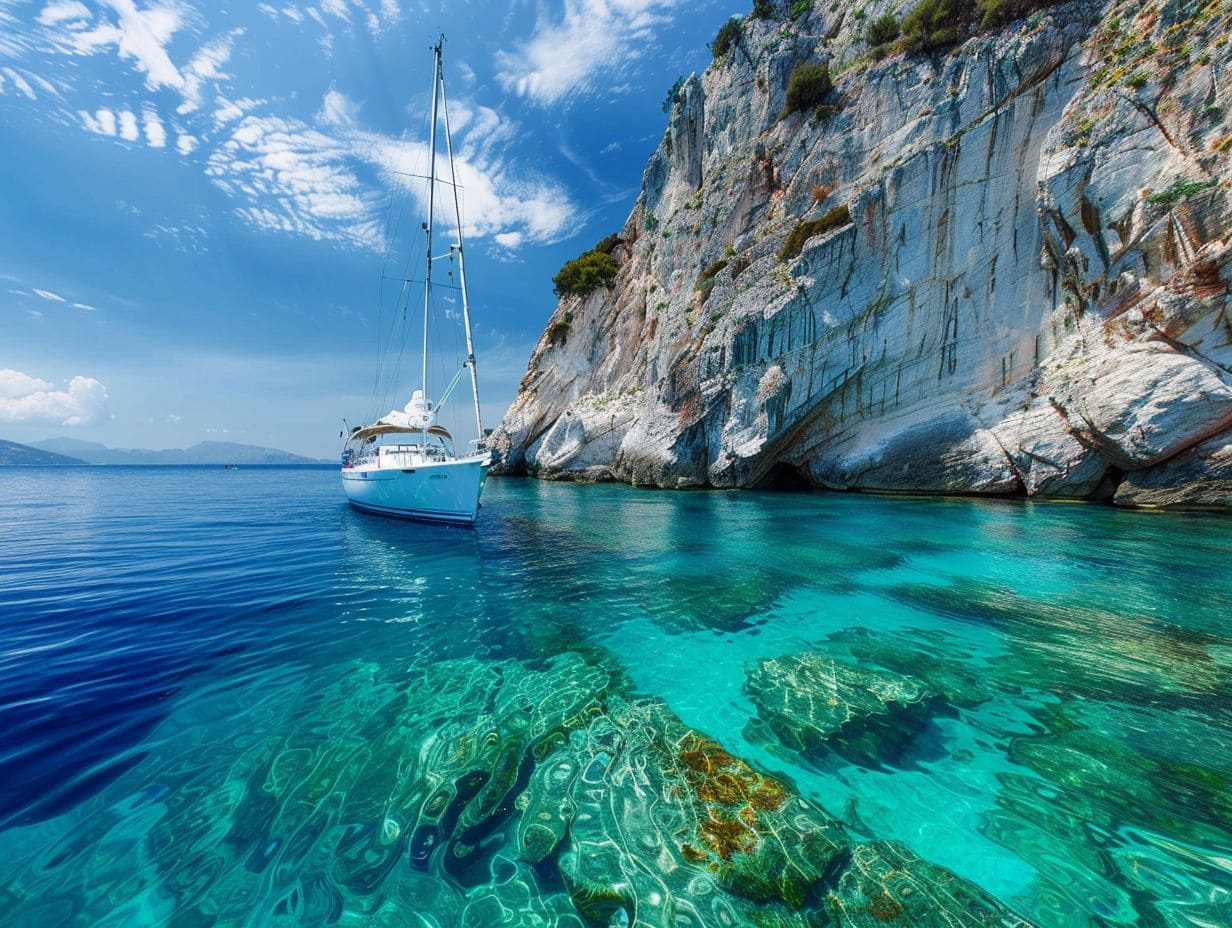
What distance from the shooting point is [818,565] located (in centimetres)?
1005

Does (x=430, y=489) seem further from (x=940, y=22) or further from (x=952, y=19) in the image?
(x=952, y=19)

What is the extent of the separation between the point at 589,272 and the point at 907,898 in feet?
139

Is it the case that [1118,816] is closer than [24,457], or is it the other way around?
[1118,816]

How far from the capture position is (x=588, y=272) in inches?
1570

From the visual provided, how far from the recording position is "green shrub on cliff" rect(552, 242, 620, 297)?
39.9 m

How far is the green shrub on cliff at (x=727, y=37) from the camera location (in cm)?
3177

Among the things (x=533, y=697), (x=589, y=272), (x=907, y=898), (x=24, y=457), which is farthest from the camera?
(x=24, y=457)

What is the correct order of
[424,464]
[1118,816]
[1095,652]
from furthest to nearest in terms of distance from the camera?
[424,464]
[1095,652]
[1118,816]

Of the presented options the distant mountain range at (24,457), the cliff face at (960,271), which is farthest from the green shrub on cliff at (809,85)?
the distant mountain range at (24,457)

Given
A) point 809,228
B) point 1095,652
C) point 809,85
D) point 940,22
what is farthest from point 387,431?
point 940,22

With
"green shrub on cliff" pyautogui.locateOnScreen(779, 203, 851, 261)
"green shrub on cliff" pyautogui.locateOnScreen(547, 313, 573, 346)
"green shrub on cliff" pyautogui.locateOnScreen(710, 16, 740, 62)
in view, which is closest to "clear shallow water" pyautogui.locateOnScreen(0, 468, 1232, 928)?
"green shrub on cliff" pyautogui.locateOnScreen(779, 203, 851, 261)

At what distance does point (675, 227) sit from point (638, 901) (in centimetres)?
3766

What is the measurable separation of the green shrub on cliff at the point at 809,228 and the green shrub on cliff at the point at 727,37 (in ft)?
57.7

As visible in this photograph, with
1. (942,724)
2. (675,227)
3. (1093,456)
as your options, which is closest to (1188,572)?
(942,724)
